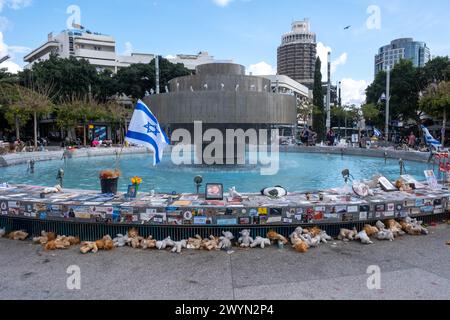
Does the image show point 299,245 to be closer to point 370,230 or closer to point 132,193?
point 370,230

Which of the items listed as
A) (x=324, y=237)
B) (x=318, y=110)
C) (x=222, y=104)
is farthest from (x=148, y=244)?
(x=318, y=110)

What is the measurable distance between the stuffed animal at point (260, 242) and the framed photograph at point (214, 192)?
1.42 m

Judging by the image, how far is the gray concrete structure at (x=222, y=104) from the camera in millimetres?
15383

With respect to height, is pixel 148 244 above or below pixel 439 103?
below

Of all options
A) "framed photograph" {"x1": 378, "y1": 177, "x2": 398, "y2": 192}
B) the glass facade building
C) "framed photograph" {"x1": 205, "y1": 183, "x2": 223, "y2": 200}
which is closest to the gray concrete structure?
"framed photograph" {"x1": 378, "y1": 177, "x2": 398, "y2": 192}

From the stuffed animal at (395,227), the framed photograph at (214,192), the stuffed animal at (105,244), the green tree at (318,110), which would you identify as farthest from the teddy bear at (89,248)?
the green tree at (318,110)

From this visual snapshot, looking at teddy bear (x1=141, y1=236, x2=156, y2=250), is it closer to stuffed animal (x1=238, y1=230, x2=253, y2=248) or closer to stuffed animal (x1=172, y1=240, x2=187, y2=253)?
stuffed animal (x1=172, y1=240, x2=187, y2=253)

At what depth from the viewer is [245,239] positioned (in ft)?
21.2

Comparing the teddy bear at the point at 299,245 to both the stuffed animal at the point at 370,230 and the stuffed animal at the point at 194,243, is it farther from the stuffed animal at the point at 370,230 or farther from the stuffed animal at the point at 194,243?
the stuffed animal at the point at 194,243

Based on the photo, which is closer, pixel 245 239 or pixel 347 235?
pixel 245 239

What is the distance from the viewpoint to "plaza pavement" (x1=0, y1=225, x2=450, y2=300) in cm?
459

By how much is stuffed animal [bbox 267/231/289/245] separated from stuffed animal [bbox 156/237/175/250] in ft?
5.74

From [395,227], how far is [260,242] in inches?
109
